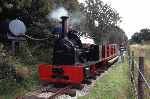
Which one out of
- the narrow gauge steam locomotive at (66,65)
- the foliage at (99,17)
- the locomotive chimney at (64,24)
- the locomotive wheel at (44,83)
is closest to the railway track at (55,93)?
the narrow gauge steam locomotive at (66,65)

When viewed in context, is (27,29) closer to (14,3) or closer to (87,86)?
(14,3)

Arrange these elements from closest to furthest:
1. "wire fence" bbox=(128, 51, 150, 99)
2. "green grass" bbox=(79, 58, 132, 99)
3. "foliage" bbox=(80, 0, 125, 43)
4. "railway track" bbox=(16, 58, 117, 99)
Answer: "wire fence" bbox=(128, 51, 150, 99) → "railway track" bbox=(16, 58, 117, 99) → "green grass" bbox=(79, 58, 132, 99) → "foliage" bbox=(80, 0, 125, 43)

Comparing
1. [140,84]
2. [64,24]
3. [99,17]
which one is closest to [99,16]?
[99,17]

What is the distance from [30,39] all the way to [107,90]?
8.73 m

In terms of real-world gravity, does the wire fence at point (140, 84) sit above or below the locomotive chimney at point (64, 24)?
below

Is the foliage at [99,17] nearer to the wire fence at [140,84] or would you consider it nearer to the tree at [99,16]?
the tree at [99,16]

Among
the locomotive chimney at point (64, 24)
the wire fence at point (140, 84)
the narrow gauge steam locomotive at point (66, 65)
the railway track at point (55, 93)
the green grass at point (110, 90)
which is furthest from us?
the locomotive chimney at point (64, 24)

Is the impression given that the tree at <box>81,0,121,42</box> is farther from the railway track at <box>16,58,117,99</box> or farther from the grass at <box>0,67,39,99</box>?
the railway track at <box>16,58,117,99</box>

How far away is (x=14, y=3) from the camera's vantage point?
564 inches

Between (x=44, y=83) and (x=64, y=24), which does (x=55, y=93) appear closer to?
(x=44, y=83)

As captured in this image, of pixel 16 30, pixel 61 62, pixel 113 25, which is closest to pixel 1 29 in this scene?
pixel 16 30

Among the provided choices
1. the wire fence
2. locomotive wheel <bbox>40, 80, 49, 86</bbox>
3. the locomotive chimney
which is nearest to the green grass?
the wire fence

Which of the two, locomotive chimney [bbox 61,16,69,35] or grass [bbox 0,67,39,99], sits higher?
locomotive chimney [bbox 61,16,69,35]

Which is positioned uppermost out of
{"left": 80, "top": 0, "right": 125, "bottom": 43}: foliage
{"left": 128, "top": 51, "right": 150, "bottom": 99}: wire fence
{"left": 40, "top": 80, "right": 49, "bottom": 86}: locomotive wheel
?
{"left": 80, "top": 0, "right": 125, "bottom": 43}: foliage
